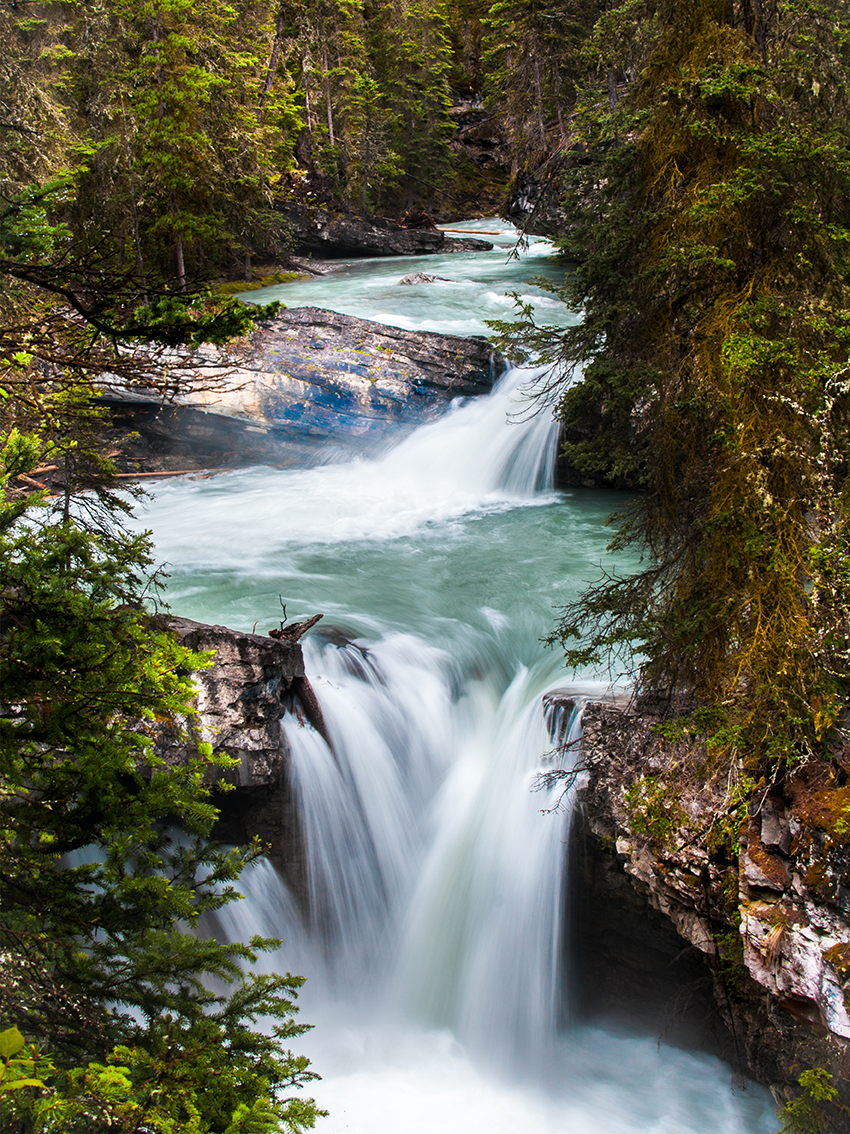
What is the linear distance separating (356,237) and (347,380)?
14.9 metres

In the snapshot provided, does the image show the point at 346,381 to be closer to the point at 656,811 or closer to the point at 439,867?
the point at 439,867

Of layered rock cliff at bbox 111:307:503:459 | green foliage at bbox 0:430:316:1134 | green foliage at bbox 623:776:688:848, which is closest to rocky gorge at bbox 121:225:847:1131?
green foliage at bbox 623:776:688:848

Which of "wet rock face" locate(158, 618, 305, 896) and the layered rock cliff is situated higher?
the layered rock cliff

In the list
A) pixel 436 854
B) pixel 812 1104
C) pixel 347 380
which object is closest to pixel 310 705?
pixel 436 854

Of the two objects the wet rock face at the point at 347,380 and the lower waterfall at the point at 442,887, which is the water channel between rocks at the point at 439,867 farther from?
the wet rock face at the point at 347,380

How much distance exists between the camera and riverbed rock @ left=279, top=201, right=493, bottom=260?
1107 inches

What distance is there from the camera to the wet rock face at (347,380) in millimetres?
16141

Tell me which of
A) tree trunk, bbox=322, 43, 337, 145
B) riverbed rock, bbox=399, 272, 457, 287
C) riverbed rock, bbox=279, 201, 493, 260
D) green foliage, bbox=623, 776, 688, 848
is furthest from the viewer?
tree trunk, bbox=322, 43, 337, 145

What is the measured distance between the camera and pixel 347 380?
16.4 meters

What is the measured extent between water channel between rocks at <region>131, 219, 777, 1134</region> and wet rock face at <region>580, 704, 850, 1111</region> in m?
1.18

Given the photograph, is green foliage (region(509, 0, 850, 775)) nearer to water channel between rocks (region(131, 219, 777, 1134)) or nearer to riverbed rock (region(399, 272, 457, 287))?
water channel between rocks (region(131, 219, 777, 1134))

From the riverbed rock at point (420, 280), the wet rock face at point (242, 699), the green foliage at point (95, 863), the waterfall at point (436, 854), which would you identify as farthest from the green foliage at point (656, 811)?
the riverbed rock at point (420, 280)

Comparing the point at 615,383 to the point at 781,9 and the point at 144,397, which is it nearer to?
the point at 781,9

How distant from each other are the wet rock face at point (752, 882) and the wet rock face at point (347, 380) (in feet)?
37.3
